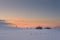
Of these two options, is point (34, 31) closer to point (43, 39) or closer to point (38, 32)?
point (38, 32)

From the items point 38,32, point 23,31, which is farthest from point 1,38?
point 38,32

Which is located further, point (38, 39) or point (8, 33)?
point (8, 33)

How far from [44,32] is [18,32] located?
5.83ft

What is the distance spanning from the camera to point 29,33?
37.8 ft

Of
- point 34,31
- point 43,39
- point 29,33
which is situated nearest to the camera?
point 43,39

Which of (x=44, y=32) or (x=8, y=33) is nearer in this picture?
(x=8, y=33)

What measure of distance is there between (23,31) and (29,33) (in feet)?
2.01

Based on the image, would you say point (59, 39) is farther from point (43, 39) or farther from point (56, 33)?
point (56, 33)

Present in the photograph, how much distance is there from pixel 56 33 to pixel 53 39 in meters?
2.19

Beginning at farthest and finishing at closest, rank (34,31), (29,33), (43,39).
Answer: (34,31) < (29,33) < (43,39)

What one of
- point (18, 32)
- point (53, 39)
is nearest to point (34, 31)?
point (18, 32)

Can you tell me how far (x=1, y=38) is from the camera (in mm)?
9508

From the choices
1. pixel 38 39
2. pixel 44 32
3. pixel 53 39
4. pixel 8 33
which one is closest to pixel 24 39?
pixel 38 39

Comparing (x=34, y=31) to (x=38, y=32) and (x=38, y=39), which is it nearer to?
(x=38, y=32)
